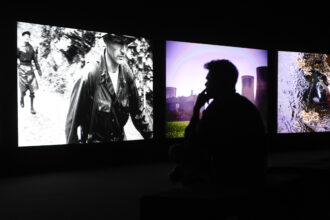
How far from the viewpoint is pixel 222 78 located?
2.81 meters

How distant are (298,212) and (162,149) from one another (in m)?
5.20

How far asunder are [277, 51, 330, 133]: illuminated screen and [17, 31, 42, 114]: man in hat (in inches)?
216

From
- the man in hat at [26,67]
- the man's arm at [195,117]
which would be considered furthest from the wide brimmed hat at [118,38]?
the man's arm at [195,117]

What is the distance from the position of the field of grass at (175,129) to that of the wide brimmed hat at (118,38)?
178cm

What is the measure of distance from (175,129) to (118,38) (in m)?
2.12

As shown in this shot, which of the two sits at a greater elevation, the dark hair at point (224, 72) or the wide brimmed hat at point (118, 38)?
the wide brimmed hat at point (118, 38)

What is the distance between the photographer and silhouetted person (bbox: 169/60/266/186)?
104 inches

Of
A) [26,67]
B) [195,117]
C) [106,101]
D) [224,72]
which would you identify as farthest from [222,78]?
[106,101]

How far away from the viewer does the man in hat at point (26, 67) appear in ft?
21.8

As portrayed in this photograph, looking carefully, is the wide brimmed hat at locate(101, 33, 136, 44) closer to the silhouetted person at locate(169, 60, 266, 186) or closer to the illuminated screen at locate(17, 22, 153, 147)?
the illuminated screen at locate(17, 22, 153, 147)

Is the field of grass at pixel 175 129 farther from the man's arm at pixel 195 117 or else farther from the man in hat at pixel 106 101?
the man's arm at pixel 195 117

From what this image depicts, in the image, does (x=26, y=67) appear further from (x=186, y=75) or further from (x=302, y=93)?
(x=302, y=93)

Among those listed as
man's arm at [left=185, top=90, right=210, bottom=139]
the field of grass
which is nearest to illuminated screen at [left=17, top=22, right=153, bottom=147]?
the field of grass

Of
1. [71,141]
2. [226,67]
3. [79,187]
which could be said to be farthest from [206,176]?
[71,141]
